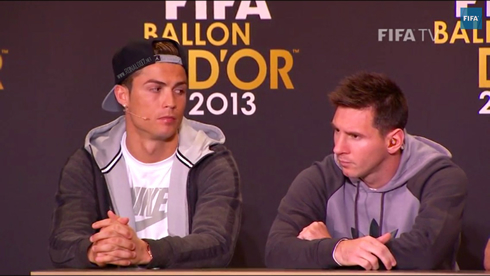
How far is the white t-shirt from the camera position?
289 centimetres

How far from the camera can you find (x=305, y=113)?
11.8 feet

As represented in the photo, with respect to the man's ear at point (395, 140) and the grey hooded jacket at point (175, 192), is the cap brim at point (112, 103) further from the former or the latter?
the man's ear at point (395, 140)

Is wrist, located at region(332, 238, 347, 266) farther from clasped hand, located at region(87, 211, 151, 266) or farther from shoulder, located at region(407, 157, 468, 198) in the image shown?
clasped hand, located at region(87, 211, 151, 266)

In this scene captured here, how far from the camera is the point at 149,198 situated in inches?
114

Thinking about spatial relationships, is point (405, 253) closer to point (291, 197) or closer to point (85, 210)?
point (291, 197)

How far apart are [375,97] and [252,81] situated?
3.41ft

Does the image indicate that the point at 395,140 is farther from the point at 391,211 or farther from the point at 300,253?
the point at 300,253

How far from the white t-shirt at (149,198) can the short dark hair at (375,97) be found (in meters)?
0.66

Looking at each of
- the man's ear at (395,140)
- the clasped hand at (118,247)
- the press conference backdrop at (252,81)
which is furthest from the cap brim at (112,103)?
the man's ear at (395,140)

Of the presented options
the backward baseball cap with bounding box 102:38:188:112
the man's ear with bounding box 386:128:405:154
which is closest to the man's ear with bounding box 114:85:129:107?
the backward baseball cap with bounding box 102:38:188:112

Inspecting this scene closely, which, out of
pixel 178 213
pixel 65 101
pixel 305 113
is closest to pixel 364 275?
pixel 178 213

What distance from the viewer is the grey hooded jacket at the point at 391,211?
8.01ft

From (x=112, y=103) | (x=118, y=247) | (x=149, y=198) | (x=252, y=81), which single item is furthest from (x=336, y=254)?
(x=252, y=81)

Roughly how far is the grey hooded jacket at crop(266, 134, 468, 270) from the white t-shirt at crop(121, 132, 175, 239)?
1.48ft
